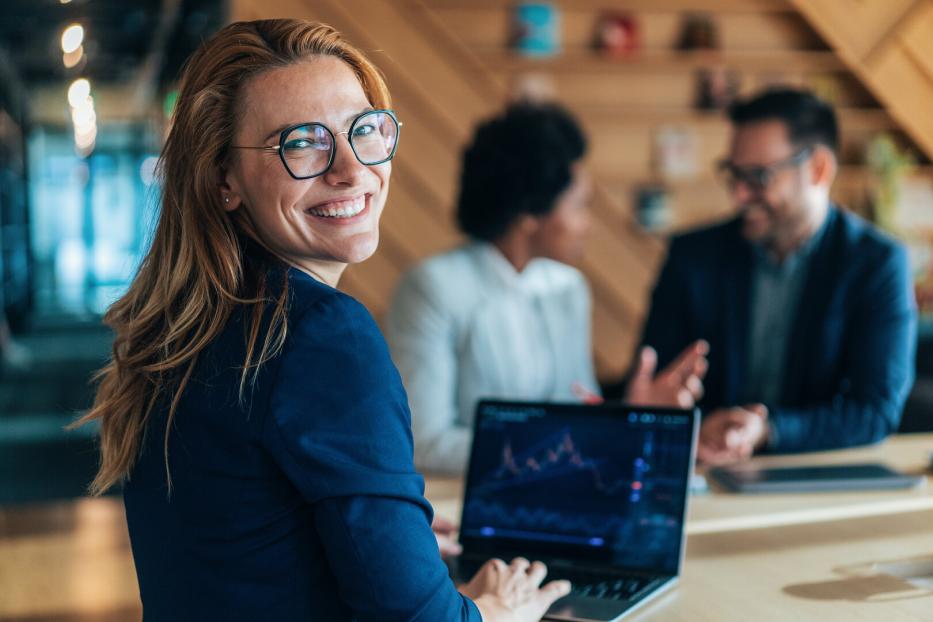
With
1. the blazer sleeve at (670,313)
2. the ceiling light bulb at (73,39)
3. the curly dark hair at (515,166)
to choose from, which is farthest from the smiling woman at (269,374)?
Answer: the ceiling light bulb at (73,39)

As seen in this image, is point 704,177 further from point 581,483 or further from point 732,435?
point 581,483

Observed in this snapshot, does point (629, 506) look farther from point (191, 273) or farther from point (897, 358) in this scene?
point (897, 358)

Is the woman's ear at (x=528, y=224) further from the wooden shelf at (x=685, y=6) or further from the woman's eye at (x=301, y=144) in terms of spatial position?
the wooden shelf at (x=685, y=6)

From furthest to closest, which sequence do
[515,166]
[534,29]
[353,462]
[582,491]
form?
[534,29] < [515,166] < [582,491] < [353,462]

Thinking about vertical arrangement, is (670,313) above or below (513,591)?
above

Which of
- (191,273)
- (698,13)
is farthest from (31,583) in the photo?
(698,13)

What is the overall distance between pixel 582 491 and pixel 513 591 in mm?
300

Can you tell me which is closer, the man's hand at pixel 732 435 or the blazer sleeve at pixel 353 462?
the blazer sleeve at pixel 353 462

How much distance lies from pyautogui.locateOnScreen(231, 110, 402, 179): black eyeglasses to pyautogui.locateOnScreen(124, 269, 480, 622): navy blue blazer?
13 centimetres

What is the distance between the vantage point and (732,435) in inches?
90.2

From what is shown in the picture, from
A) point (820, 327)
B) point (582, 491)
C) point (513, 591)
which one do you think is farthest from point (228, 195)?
point (820, 327)

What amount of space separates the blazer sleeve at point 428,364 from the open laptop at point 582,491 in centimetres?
68

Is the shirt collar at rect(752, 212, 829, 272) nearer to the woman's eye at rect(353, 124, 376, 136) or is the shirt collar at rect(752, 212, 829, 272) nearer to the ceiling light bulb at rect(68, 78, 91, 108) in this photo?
the woman's eye at rect(353, 124, 376, 136)

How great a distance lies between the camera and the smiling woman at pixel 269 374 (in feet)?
3.56
